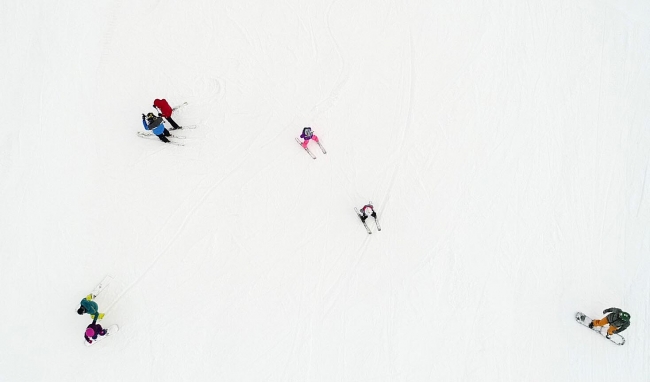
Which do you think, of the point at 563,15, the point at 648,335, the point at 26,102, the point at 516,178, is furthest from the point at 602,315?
the point at 26,102

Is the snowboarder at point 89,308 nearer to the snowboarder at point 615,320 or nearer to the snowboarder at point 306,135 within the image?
the snowboarder at point 306,135

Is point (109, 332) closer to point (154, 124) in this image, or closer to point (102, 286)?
point (102, 286)

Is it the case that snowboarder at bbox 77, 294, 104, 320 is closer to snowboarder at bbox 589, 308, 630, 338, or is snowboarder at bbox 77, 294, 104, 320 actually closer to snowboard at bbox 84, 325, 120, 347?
A: snowboard at bbox 84, 325, 120, 347

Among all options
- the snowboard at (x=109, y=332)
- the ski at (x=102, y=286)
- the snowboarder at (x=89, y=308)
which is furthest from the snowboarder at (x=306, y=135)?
the snowboard at (x=109, y=332)

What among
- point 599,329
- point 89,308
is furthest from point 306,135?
point 599,329

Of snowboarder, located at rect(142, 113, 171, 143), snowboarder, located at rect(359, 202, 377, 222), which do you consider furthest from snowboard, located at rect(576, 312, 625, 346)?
snowboarder, located at rect(142, 113, 171, 143)

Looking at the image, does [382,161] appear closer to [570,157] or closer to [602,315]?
[570,157]

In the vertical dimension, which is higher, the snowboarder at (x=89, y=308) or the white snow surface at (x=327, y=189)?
the white snow surface at (x=327, y=189)
